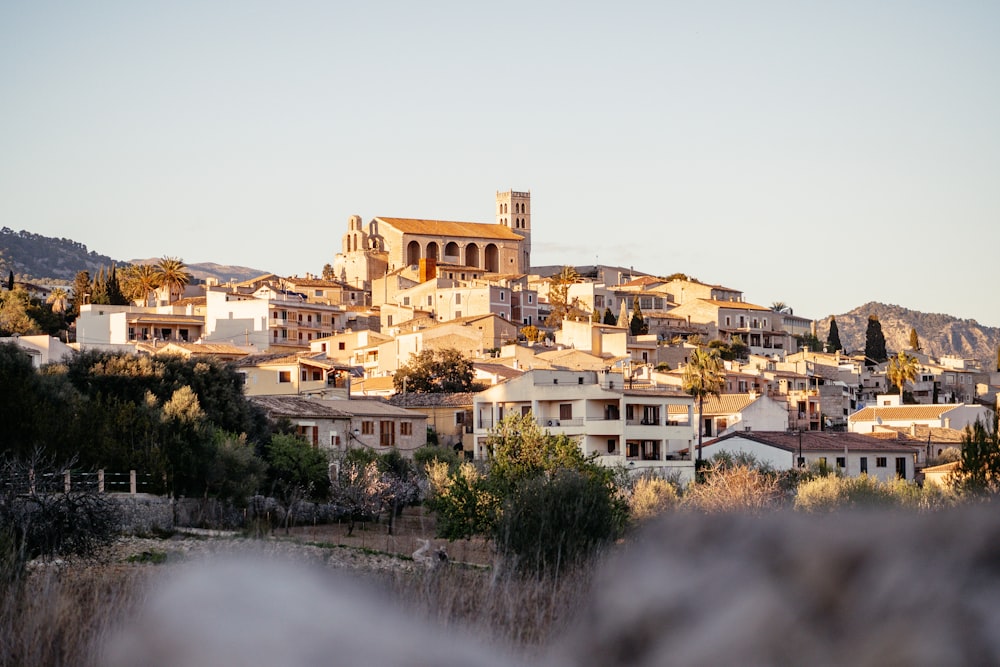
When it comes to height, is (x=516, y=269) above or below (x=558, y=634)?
above

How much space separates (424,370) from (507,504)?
4081 centimetres

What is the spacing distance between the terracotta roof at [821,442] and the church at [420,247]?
7741 cm

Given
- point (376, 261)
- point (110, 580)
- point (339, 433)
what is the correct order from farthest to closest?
1. point (376, 261)
2. point (339, 433)
3. point (110, 580)

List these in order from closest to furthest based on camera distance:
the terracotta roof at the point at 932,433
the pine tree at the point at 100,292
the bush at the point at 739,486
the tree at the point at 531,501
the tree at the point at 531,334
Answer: the tree at the point at 531,501 → the bush at the point at 739,486 → the terracotta roof at the point at 932,433 → the pine tree at the point at 100,292 → the tree at the point at 531,334

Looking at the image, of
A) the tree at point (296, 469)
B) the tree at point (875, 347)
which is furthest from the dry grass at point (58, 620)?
the tree at point (875, 347)

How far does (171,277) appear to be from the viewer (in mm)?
104562

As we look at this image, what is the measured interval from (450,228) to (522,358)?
68876mm

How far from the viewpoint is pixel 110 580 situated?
19203 millimetres

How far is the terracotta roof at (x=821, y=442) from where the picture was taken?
190 ft

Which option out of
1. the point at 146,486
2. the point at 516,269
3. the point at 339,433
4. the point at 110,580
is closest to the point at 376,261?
the point at 516,269

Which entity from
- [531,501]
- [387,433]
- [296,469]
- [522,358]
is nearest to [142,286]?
[522,358]

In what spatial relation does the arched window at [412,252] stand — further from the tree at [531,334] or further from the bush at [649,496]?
the bush at [649,496]

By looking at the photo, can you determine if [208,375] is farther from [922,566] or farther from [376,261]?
[376,261]

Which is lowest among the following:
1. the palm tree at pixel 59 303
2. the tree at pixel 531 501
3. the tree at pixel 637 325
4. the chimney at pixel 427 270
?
the tree at pixel 531 501
